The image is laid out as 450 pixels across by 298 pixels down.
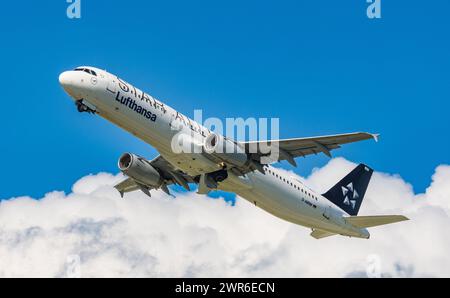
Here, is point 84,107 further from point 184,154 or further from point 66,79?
point 184,154

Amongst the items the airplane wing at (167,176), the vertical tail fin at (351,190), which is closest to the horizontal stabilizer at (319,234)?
the vertical tail fin at (351,190)

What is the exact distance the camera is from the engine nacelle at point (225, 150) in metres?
45.7

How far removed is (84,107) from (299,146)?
13.2 meters

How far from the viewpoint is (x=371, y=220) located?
53.7 m

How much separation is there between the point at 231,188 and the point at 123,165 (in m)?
7.43

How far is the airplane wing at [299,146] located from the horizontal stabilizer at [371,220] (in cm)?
826

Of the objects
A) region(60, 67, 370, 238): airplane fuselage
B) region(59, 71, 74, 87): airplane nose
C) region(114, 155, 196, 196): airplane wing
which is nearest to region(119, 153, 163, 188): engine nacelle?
region(114, 155, 196, 196): airplane wing

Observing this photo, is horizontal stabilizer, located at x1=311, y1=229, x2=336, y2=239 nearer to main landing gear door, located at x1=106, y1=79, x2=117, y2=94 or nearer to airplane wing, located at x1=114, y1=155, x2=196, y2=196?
airplane wing, located at x1=114, y1=155, x2=196, y2=196

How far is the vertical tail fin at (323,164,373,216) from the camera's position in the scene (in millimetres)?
56750

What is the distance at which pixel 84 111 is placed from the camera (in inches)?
1709

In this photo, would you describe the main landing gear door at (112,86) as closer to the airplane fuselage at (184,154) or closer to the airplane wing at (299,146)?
the airplane fuselage at (184,154)

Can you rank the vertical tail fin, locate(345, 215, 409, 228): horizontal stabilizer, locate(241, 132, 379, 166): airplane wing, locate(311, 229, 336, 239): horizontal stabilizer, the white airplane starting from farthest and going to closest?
the vertical tail fin < locate(311, 229, 336, 239): horizontal stabilizer < locate(345, 215, 409, 228): horizontal stabilizer < locate(241, 132, 379, 166): airplane wing < the white airplane

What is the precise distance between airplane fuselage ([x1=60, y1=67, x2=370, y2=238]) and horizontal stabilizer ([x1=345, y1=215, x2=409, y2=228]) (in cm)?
Answer: 46

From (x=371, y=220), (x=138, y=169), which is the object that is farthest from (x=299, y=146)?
(x=138, y=169)
